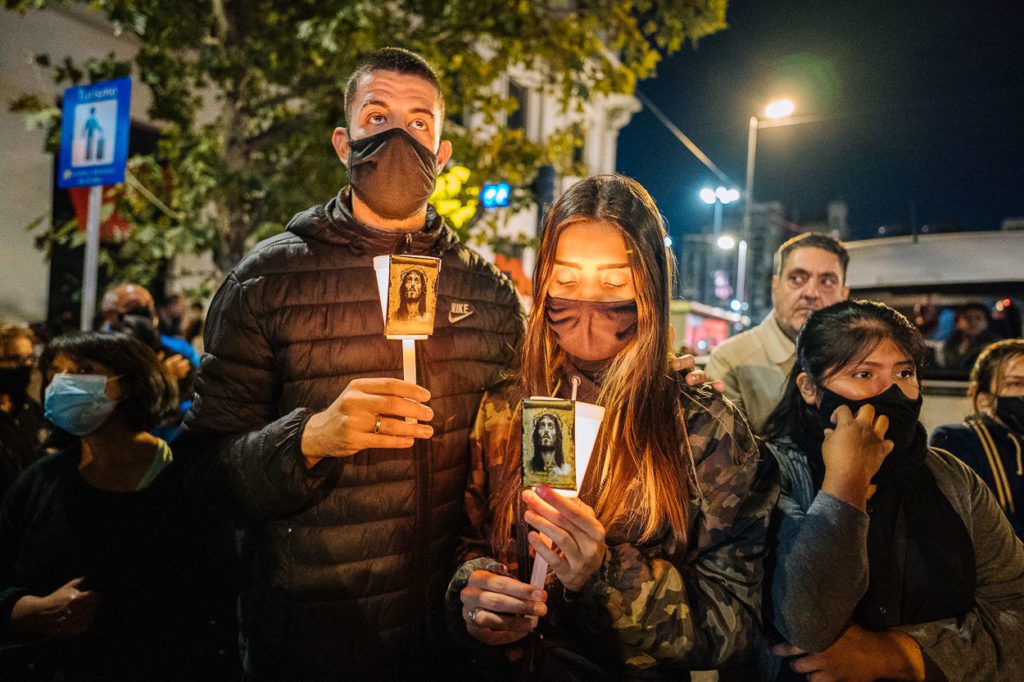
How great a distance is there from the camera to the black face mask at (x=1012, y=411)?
354cm

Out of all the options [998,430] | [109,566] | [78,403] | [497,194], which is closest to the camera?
[109,566]

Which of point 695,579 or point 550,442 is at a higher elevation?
point 550,442

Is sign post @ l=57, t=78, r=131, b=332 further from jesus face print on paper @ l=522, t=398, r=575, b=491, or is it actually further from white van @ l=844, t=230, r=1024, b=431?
white van @ l=844, t=230, r=1024, b=431

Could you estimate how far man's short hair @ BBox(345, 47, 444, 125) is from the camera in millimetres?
2270

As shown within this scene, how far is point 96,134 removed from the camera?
5.52m

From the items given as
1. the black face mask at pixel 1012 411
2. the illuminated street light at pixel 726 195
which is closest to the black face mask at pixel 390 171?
the black face mask at pixel 1012 411

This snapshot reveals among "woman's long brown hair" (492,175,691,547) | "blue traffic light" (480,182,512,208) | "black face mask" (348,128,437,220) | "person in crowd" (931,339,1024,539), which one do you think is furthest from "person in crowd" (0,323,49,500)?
"blue traffic light" (480,182,512,208)

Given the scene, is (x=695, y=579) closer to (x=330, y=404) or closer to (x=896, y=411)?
(x=896, y=411)

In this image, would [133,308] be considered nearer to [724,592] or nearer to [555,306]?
[555,306]

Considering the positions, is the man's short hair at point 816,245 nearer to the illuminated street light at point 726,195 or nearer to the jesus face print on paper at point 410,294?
the jesus face print on paper at point 410,294

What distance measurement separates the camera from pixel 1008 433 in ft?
11.6

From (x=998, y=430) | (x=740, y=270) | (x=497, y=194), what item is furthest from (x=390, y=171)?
(x=740, y=270)

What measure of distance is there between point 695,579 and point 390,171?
5.13 ft

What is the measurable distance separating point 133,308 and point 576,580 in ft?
20.9
